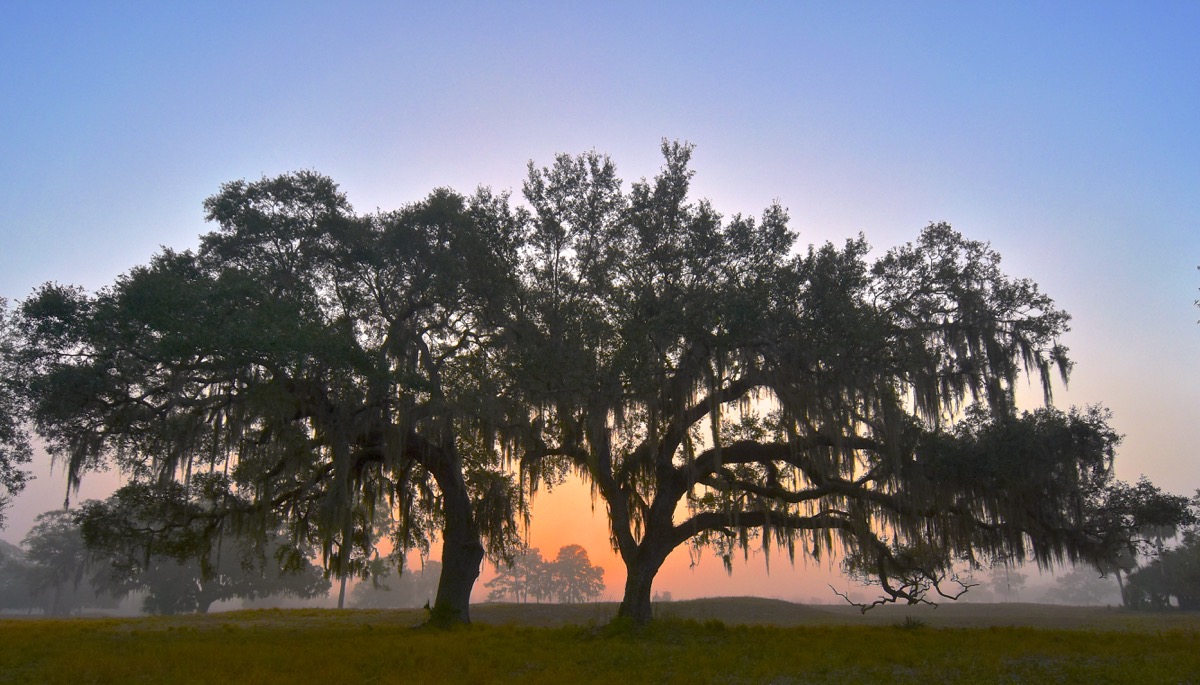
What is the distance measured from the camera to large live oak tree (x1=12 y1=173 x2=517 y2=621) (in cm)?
1570

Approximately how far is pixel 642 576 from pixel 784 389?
6086mm

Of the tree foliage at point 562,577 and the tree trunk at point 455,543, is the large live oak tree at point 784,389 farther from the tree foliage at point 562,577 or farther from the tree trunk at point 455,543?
the tree foliage at point 562,577

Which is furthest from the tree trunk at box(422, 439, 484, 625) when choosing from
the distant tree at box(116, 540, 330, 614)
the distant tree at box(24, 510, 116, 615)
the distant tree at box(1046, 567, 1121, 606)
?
the distant tree at box(1046, 567, 1121, 606)

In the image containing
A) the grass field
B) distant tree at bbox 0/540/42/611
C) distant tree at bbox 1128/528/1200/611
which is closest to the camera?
the grass field

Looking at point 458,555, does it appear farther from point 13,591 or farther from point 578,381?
point 13,591

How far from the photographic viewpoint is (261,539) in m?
18.0

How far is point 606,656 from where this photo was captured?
1460 centimetres

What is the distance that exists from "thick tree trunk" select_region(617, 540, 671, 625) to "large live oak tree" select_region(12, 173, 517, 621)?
3696mm

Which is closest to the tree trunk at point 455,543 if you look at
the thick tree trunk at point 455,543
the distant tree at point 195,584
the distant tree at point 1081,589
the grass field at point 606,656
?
the thick tree trunk at point 455,543

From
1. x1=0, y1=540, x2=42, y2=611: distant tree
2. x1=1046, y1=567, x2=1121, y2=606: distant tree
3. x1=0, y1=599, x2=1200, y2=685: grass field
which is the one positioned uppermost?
x1=0, y1=599, x2=1200, y2=685: grass field

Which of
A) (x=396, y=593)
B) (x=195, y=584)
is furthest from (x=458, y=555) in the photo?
(x=396, y=593)

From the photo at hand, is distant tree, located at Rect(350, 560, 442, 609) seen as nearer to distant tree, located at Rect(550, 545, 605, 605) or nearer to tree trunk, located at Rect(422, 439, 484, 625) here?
distant tree, located at Rect(550, 545, 605, 605)

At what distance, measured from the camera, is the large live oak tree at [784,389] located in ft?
54.4

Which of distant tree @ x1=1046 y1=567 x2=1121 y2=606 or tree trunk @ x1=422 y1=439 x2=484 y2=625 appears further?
distant tree @ x1=1046 y1=567 x2=1121 y2=606
